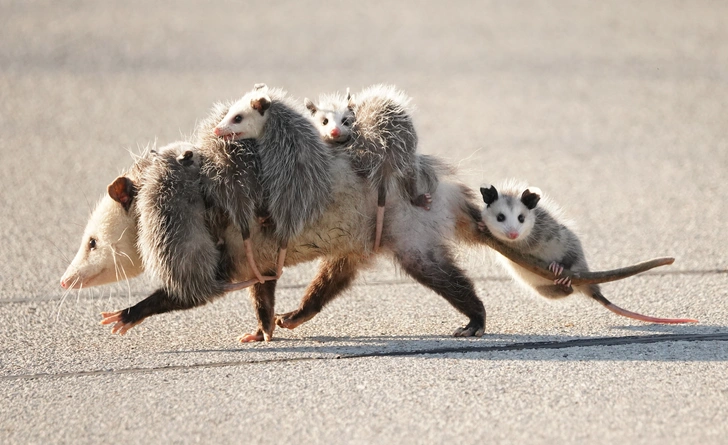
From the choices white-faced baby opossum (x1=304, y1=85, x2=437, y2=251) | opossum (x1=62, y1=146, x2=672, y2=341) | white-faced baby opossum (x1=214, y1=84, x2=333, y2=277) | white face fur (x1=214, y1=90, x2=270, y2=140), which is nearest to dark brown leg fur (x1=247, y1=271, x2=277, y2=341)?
opossum (x1=62, y1=146, x2=672, y2=341)

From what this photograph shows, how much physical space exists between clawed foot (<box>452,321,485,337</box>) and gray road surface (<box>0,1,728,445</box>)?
0.07m

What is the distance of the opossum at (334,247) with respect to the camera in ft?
12.1

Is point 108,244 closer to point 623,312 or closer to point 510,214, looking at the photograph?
point 510,214

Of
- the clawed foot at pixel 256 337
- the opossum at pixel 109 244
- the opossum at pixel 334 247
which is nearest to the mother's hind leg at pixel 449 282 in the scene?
the opossum at pixel 334 247

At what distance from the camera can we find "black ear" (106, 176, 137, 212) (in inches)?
143

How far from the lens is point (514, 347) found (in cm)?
355

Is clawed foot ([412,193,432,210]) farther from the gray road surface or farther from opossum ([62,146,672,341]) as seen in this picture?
the gray road surface

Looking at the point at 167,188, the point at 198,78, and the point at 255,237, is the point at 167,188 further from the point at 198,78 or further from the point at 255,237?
the point at 198,78

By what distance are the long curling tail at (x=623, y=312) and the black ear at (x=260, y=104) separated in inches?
57.5

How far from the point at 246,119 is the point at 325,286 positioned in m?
0.79

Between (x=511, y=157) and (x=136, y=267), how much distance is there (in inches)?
140

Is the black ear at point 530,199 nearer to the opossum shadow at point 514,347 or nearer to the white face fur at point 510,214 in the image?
the white face fur at point 510,214

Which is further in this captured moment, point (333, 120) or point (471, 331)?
point (333, 120)

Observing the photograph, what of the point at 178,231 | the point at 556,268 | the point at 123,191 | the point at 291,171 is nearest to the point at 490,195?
the point at 556,268
